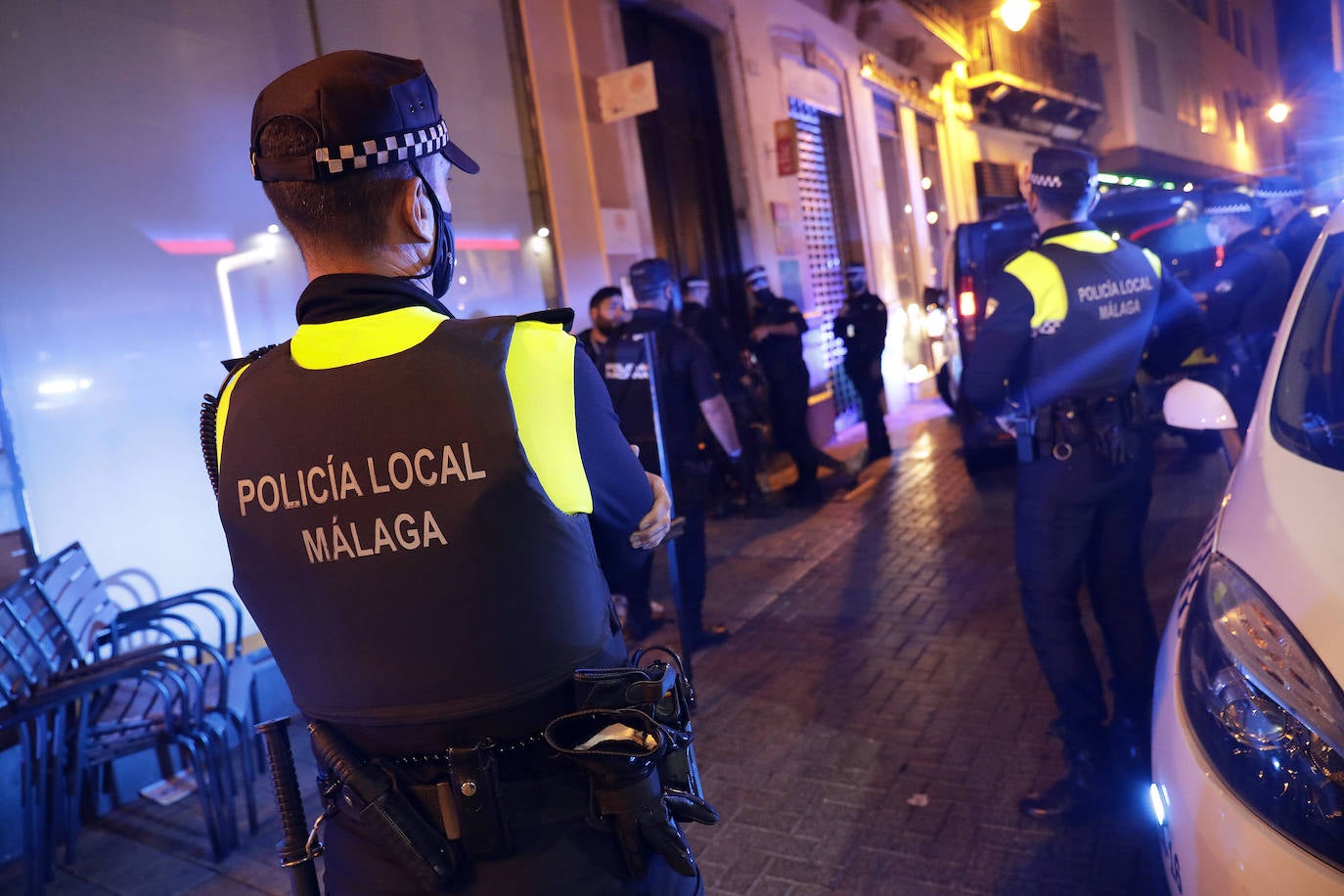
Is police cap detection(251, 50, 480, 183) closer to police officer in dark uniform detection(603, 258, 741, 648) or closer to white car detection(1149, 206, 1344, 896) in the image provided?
white car detection(1149, 206, 1344, 896)

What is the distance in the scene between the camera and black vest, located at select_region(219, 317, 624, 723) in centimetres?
120

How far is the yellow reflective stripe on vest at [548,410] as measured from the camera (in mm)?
1211

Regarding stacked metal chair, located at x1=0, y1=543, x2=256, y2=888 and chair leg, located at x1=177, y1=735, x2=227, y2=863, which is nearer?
stacked metal chair, located at x1=0, y1=543, x2=256, y2=888

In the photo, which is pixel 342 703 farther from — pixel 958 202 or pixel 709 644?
pixel 958 202

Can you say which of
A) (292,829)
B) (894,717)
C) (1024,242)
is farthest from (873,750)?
(1024,242)

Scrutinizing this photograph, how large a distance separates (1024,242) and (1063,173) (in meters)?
4.84

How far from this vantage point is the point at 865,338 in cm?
936

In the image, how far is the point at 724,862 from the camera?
9.71 ft

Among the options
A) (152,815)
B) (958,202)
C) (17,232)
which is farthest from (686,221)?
(958,202)

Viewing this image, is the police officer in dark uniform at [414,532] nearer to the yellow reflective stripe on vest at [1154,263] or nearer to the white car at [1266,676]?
the white car at [1266,676]

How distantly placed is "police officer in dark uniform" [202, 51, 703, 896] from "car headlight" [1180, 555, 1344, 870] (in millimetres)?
951

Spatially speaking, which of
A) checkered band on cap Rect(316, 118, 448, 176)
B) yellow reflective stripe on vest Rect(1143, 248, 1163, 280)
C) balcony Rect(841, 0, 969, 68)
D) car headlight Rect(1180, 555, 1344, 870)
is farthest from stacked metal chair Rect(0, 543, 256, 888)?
balcony Rect(841, 0, 969, 68)

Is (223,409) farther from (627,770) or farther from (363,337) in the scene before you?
(627,770)

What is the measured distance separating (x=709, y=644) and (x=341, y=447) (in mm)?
3956
